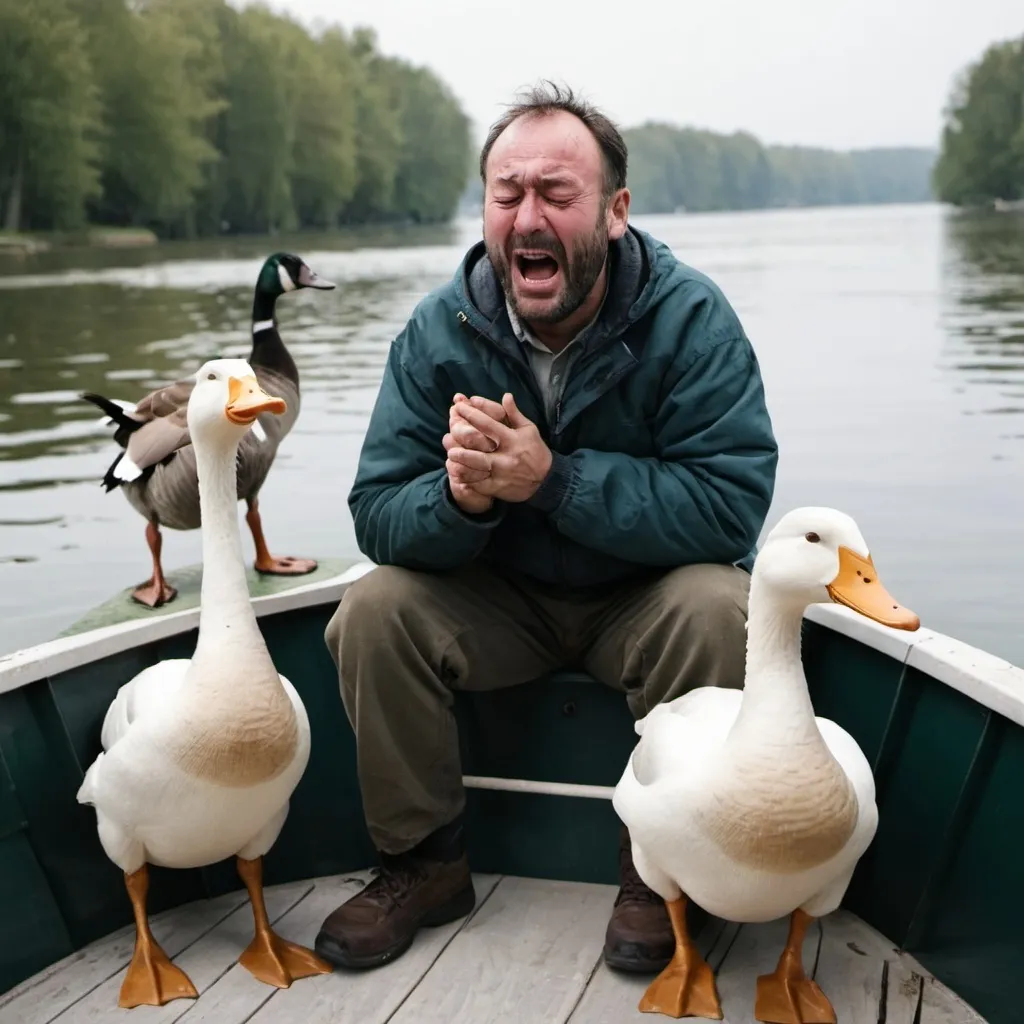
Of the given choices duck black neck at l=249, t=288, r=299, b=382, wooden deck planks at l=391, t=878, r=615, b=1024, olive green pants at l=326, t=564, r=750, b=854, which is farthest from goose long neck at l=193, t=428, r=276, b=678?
duck black neck at l=249, t=288, r=299, b=382

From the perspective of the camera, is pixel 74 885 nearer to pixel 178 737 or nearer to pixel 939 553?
pixel 178 737

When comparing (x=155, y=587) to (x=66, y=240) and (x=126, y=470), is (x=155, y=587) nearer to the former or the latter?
(x=126, y=470)

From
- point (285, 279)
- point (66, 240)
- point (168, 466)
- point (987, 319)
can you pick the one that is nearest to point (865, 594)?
point (168, 466)

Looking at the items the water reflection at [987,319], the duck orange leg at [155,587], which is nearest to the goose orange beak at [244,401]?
the duck orange leg at [155,587]

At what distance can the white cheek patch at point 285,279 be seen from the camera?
13.3 ft

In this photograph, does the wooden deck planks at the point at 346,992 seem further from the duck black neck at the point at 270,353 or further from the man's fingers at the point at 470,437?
the duck black neck at the point at 270,353

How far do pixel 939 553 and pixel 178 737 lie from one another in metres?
7.03

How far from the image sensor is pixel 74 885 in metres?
2.07

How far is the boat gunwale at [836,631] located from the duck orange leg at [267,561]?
107 cm

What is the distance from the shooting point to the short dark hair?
7.00 ft

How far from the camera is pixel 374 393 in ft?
38.9

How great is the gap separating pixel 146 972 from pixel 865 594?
118 cm

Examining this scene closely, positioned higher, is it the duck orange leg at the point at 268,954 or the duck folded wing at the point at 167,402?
the duck folded wing at the point at 167,402

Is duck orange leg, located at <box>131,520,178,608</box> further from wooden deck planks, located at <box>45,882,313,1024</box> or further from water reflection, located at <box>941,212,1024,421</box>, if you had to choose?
water reflection, located at <box>941,212,1024,421</box>
